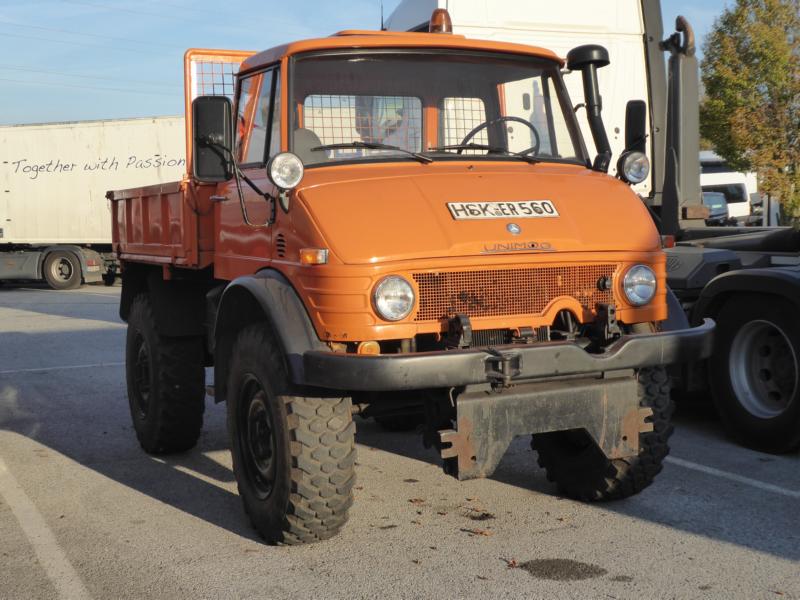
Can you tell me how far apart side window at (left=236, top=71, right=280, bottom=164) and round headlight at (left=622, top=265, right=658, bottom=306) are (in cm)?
191

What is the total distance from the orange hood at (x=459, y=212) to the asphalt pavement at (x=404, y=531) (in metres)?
1.41

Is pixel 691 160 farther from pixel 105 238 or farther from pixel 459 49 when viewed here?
pixel 105 238

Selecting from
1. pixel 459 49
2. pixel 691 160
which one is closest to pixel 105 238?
pixel 691 160

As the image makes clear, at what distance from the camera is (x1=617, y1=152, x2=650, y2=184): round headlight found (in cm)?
543

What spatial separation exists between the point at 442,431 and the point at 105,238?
2157 centimetres

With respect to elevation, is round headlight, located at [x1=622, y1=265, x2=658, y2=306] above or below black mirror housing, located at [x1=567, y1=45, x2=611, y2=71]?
below

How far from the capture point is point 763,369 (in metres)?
6.98

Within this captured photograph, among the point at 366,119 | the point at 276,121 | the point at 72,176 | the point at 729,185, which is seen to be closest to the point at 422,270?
the point at 366,119

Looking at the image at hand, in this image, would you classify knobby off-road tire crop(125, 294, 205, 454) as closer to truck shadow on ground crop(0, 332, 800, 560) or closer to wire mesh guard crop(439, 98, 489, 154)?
truck shadow on ground crop(0, 332, 800, 560)

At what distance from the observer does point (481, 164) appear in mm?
5348

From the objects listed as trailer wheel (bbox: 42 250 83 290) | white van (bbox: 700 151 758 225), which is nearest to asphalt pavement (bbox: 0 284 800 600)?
trailer wheel (bbox: 42 250 83 290)

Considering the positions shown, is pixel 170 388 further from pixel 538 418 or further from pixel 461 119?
pixel 538 418

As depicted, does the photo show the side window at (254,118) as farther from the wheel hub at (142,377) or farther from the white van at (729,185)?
the white van at (729,185)

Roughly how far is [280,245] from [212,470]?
2.30 metres
